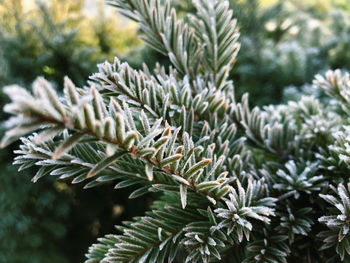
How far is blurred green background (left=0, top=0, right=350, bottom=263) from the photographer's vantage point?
2.80 feet

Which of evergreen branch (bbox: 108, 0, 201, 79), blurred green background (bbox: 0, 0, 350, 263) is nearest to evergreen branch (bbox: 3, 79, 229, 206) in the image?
evergreen branch (bbox: 108, 0, 201, 79)

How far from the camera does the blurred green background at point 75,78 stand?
0.85m

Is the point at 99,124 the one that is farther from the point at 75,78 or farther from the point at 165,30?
the point at 75,78

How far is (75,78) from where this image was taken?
95cm

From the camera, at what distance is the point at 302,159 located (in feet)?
1.71

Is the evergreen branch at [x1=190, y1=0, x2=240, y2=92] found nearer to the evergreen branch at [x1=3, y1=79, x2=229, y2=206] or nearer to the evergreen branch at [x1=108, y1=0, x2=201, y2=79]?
the evergreen branch at [x1=108, y1=0, x2=201, y2=79]

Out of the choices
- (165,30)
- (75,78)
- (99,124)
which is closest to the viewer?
(99,124)

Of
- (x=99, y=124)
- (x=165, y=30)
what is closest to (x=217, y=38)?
(x=165, y=30)

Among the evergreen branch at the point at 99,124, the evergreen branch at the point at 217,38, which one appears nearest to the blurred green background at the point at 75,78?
the evergreen branch at the point at 217,38

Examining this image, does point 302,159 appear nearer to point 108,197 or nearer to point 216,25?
point 216,25

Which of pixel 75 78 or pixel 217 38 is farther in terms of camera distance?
pixel 75 78

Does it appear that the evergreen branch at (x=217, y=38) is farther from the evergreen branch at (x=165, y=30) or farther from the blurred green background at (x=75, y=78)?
the blurred green background at (x=75, y=78)

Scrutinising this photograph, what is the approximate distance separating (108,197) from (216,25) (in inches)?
23.5

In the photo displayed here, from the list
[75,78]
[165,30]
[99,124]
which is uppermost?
[75,78]
